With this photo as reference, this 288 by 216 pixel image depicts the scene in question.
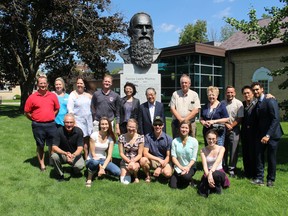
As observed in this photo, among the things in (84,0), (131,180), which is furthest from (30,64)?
(131,180)

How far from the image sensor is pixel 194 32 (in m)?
49.4

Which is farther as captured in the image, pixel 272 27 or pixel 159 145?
pixel 272 27

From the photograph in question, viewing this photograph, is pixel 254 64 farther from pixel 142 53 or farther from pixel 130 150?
pixel 130 150

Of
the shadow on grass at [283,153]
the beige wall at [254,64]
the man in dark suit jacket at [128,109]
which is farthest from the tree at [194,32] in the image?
the man in dark suit jacket at [128,109]

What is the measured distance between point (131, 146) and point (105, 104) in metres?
1.13

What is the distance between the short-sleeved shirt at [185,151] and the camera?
5477 mm

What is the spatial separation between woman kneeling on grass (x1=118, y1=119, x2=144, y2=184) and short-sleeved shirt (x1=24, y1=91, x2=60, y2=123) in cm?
164

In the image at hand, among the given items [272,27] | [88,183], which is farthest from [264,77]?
[88,183]

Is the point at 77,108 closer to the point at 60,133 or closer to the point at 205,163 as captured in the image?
the point at 60,133

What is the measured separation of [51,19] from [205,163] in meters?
17.9

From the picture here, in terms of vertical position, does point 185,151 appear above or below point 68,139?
below

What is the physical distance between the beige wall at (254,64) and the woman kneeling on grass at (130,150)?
1742 cm

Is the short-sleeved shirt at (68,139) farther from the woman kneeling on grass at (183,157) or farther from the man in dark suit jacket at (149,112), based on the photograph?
the woman kneeling on grass at (183,157)

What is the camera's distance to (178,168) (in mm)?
5457
